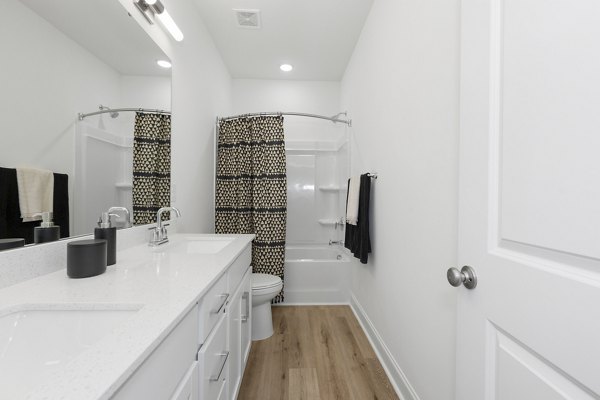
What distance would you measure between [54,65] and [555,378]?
158 cm

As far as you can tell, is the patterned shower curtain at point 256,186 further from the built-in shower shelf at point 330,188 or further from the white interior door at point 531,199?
the white interior door at point 531,199

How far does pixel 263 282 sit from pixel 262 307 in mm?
190

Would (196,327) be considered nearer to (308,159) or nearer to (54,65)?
(54,65)

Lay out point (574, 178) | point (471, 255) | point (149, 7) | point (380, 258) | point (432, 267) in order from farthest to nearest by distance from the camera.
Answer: point (380, 258)
point (149, 7)
point (432, 267)
point (471, 255)
point (574, 178)

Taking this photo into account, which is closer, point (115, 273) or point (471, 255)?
point (471, 255)

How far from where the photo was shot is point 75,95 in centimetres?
98

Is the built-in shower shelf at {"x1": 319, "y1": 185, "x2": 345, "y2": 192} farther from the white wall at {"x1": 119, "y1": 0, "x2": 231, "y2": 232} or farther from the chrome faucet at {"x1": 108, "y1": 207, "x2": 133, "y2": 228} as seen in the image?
the chrome faucet at {"x1": 108, "y1": 207, "x2": 133, "y2": 228}

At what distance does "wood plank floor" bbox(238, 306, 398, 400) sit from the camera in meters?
1.51

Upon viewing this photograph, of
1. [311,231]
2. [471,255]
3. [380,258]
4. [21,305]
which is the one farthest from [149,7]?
[311,231]

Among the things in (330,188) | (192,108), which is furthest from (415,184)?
(330,188)

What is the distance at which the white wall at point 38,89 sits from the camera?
77cm

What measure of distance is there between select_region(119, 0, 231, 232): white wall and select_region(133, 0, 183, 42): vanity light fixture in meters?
0.03

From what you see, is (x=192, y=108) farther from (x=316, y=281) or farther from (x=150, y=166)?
(x=316, y=281)

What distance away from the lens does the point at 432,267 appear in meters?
1.18
